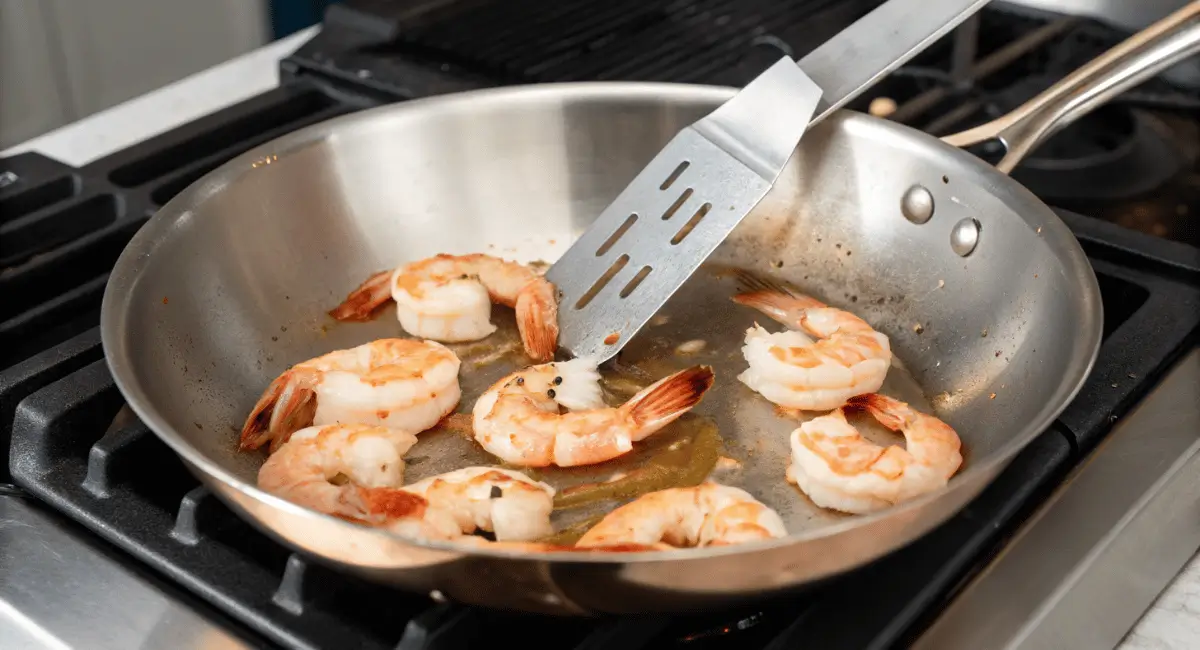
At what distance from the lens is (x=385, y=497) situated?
0.92m

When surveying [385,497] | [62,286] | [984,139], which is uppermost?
[984,139]

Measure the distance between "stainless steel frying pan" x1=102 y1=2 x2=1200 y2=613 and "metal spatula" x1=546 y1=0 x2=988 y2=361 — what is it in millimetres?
77

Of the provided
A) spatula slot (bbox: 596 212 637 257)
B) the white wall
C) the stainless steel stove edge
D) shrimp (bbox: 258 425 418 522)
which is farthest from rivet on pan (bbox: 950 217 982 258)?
the white wall

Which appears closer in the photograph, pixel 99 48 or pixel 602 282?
pixel 602 282

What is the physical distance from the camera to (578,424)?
43.9 inches

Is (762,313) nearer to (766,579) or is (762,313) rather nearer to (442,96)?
(442,96)

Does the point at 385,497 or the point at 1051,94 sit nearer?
the point at 385,497

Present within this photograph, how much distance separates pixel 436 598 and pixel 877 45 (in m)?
0.78

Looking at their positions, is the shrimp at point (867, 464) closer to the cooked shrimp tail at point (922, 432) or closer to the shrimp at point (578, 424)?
the cooked shrimp tail at point (922, 432)

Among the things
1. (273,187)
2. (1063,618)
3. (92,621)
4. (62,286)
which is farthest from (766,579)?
(62,286)

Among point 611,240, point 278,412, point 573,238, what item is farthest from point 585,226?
point 278,412

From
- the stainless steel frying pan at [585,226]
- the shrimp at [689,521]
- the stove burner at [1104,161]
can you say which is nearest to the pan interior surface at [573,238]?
the stainless steel frying pan at [585,226]

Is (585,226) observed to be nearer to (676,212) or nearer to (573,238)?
(573,238)

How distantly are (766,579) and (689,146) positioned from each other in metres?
0.63
